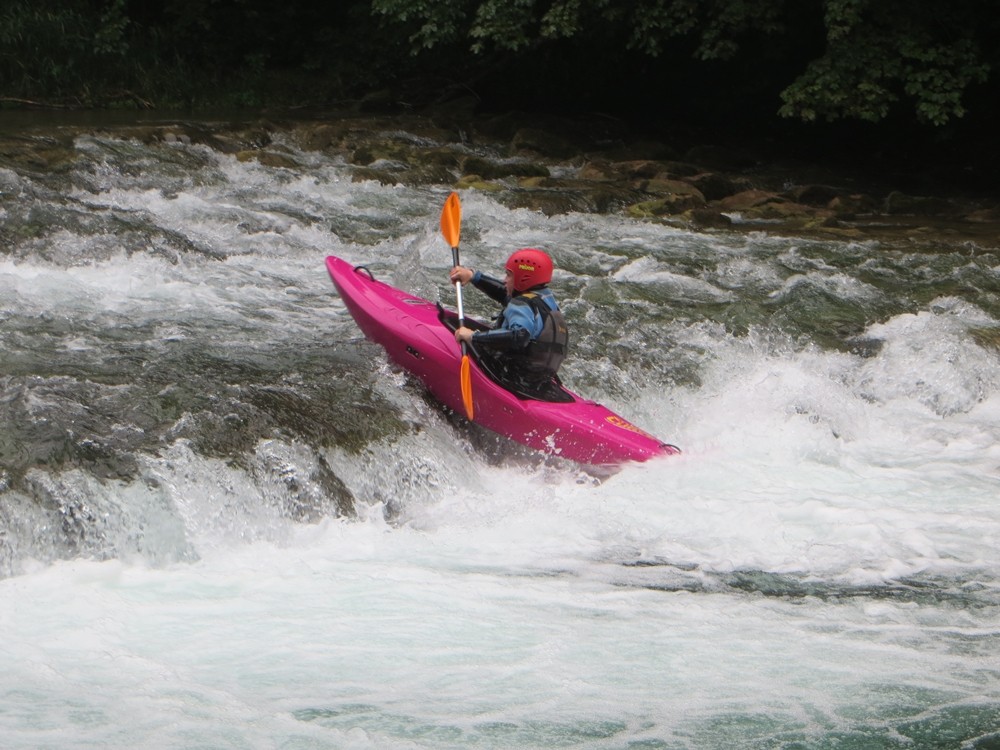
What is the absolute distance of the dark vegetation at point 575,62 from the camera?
450 inches

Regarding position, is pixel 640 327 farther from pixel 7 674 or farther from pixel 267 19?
pixel 267 19

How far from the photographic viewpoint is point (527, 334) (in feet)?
17.3

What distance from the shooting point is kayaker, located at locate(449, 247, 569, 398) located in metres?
5.30

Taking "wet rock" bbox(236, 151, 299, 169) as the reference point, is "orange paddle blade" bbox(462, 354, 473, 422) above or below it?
below

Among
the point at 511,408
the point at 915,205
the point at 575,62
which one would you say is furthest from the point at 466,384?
the point at 575,62

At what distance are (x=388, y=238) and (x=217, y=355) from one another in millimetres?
3248

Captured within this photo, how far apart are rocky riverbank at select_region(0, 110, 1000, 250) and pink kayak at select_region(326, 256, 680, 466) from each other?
14.1 feet

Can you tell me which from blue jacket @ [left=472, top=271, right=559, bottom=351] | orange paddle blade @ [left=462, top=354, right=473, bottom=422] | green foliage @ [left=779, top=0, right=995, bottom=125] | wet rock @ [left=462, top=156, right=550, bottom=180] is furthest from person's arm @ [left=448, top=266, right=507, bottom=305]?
green foliage @ [left=779, top=0, right=995, bottom=125]

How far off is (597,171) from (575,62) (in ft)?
12.8

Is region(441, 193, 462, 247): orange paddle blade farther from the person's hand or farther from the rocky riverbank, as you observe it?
the rocky riverbank

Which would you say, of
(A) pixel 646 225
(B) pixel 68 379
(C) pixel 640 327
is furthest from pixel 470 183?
(B) pixel 68 379

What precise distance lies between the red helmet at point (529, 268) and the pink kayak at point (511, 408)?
1.40 ft

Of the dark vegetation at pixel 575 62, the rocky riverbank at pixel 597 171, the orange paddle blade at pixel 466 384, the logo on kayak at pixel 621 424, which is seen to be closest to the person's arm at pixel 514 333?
the orange paddle blade at pixel 466 384

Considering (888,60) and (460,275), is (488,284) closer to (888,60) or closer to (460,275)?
(460,275)
